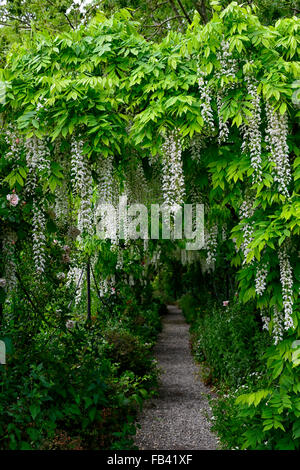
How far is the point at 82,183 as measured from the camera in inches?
134

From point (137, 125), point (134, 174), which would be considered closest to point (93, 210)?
point (134, 174)

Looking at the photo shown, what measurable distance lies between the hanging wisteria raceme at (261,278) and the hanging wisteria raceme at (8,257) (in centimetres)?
186

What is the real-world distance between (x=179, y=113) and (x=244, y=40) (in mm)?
609

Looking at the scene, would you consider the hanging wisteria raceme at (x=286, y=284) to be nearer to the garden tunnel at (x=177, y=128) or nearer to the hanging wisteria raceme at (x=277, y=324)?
the garden tunnel at (x=177, y=128)

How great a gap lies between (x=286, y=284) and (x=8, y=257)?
2.08m

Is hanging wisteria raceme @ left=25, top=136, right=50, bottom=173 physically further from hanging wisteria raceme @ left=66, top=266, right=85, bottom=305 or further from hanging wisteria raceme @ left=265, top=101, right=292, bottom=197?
hanging wisteria raceme @ left=66, top=266, right=85, bottom=305

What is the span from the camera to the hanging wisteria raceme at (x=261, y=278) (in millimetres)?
3213

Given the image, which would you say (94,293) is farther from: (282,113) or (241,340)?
(282,113)

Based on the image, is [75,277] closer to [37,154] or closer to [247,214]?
[37,154]

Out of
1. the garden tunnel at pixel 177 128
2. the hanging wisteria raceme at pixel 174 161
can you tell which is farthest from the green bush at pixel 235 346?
the hanging wisteria raceme at pixel 174 161

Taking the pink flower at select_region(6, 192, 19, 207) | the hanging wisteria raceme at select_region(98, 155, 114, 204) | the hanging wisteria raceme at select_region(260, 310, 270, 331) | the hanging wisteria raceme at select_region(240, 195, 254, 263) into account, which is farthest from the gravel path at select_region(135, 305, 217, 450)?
the pink flower at select_region(6, 192, 19, 207)

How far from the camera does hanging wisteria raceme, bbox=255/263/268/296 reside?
3.21 m

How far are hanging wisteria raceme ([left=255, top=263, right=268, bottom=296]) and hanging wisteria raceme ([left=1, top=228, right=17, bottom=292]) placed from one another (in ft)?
6.09

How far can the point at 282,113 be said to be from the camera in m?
2.90
